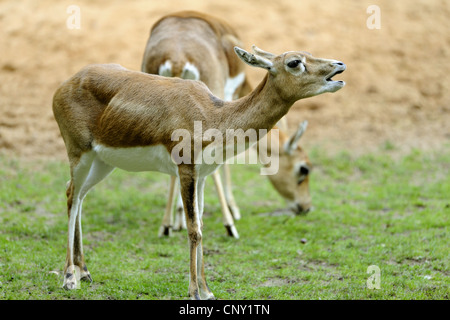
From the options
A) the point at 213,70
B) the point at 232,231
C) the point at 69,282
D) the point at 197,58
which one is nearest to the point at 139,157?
the point at 69,282

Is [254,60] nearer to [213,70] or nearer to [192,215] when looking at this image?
[192,215]

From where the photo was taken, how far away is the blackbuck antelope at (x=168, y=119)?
18.9 ft

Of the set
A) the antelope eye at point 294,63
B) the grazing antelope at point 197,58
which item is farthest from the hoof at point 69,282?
the antelope eye at point 294,63

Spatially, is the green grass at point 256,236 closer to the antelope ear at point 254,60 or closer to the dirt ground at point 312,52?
the dirt ground at point 312,52

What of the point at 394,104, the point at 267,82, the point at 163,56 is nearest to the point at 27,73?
the point at 163,56

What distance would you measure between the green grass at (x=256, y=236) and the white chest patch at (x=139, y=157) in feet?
3.96

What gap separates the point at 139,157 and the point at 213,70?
2.50 meters

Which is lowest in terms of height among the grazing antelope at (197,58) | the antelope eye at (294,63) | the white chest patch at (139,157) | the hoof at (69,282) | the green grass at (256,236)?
the hoof at (69,282)

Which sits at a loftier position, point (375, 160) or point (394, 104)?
point (394, 104)

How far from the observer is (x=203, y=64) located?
323 inches

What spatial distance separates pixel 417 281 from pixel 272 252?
1894mm

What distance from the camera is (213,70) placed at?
27.3 ft

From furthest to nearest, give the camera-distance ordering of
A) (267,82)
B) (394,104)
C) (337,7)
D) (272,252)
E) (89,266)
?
1. (337,7)
2. (394,104)
3. (272,252)
4. (89,266)
5. (267,82)
